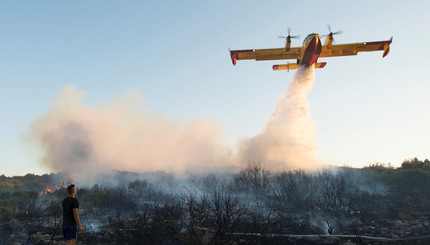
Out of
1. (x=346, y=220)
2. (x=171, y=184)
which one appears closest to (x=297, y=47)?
(x=346, y=220)

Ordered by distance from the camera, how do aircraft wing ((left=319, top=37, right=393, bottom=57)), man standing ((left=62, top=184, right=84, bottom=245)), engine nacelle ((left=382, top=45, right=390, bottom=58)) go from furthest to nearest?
aircraft wing ((left=319, top=37, right=393, bottom=57))
engine nacelle ((left=382, top=45, right=390, bottom=58))
man standing ((left=62, top=184, right=84, bottom=245))

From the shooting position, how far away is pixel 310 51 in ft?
90.6

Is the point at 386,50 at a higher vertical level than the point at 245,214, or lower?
higher

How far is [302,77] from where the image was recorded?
32.1 meters

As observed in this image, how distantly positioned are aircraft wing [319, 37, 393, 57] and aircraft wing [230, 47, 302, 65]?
3.29m

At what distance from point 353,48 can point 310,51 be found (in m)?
6.04

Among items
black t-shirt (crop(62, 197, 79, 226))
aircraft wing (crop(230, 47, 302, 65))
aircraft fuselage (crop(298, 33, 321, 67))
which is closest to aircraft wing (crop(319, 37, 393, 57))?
aircraft fuselage (crop(298, 33, 321, 67))

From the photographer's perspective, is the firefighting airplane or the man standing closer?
the man standing

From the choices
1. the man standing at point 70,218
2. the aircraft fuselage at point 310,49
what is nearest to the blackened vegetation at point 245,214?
the man standing at point 70,218

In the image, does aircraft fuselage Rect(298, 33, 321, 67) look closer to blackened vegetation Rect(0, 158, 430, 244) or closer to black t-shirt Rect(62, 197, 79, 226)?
blackened vegetation Rect(0, 158, 430, 244)

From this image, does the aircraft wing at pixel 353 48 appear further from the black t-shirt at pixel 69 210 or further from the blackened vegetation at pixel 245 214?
the black t-shirt at pixel 69 210

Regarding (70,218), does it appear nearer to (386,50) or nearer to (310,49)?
(310,49)

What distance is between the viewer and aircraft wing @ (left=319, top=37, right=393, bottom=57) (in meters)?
28.8

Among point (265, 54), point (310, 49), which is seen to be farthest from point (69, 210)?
point (265, 54)
